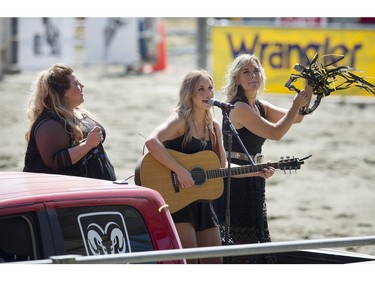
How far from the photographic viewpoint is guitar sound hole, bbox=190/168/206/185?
5387 millimetres

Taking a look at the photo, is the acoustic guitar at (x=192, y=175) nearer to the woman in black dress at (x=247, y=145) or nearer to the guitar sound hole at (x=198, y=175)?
the guitar sound hole at (x=198, y=175)

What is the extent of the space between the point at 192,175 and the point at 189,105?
43 centimetres

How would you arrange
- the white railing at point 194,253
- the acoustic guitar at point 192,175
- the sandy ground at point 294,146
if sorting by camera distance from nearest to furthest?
the white railing at point 194,253
the acoustic guitar at point 192,175
the sandy ground at point 294,146

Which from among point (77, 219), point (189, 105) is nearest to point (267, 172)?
point (189, 105)

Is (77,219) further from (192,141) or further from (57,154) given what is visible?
(192,141)

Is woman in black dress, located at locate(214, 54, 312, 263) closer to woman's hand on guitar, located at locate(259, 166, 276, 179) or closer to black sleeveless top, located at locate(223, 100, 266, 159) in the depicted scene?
black sleeveless top, located at locate(223, 100, 266, 159)

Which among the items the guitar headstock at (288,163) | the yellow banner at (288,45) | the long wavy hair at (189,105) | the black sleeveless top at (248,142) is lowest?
the guitar headstock at (288,163)

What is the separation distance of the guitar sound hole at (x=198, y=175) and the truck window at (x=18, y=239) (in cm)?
176

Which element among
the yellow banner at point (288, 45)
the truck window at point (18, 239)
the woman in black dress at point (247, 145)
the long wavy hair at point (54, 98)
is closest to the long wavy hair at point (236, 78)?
the woman in black dress at point (247, 145)

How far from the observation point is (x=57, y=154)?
506 centimetres

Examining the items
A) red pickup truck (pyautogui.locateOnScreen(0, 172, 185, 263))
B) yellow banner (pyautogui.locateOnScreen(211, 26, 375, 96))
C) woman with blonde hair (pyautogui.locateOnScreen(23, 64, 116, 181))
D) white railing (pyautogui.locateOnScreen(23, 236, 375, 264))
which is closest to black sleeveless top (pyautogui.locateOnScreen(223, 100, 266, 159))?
woman with blonde hair (pyautogui.locateOnScreen(23, 64, 116, 181))

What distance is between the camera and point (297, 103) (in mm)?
5566

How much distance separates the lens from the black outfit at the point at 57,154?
5.07 metres

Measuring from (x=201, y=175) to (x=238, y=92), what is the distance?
0.75 metres
